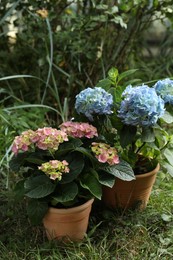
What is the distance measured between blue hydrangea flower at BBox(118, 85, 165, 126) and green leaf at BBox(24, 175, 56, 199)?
385 mm

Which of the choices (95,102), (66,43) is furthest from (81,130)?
(66,43)

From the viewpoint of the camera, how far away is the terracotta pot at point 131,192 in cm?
198

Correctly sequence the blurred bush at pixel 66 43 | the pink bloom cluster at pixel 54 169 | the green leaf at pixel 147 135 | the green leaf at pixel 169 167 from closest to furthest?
the pink bloom cluster at pixel 54 169, the green leaf at pixel 147 135, the green leaf at pixel 169 167, the blurred bush at pixel 66 43

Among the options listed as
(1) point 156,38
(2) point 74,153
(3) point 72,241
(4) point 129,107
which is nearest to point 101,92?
(4) point 129,107

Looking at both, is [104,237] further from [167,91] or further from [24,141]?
[167,91]

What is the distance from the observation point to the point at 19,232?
1.97 meters

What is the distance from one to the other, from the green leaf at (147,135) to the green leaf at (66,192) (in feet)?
1.09

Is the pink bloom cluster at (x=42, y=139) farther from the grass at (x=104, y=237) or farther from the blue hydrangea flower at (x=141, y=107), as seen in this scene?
the grass at (x=104, y=237)

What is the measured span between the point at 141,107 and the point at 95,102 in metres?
0.20

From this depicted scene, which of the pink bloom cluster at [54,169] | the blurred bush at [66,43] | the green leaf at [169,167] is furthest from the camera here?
the blurred bush at [66,43]

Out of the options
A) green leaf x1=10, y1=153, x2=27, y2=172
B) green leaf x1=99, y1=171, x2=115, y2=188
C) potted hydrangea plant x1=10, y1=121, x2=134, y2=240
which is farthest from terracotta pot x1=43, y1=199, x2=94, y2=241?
green leaf x1=10, y1=153, x2=27, y2=172

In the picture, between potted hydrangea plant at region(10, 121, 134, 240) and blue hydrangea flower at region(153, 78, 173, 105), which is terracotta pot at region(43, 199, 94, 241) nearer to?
potted hydrangea plant at region(10, 121, 134, 240)

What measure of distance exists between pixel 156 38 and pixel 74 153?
2.68m

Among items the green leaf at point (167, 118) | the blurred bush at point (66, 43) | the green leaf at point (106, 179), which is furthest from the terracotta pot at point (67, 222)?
the blurred bush at point (66, 43)
